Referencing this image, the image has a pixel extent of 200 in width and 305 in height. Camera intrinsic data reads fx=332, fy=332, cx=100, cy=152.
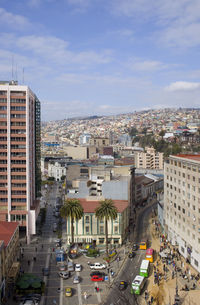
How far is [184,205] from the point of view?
63.4m

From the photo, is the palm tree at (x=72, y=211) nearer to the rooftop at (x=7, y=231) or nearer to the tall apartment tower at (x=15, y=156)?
the rooftop at (x=7, y=231)

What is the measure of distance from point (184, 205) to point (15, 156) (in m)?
38.8

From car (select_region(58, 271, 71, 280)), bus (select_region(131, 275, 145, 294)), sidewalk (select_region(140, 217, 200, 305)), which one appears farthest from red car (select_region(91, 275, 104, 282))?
sidewalk (select_region(140, 217, 200, 305))

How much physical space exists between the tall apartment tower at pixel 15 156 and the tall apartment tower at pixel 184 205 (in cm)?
3121

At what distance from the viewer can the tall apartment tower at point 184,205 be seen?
5816cm

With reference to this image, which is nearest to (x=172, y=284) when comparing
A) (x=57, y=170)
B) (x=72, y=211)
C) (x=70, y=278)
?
(x=70, y=278)

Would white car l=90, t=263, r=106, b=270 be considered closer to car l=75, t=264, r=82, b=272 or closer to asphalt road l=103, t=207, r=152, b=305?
car l=75, t=264, r=82, b=272

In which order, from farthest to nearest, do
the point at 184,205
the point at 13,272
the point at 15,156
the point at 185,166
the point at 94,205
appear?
1. the point at 15,156
2. the point at 94,205
3. the point at 184,205
4. the point at 185,166
5. the point at 13,272

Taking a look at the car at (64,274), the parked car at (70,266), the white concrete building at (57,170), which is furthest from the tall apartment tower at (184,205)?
the white concrete building at (57,170)

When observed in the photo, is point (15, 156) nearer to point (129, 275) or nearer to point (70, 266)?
point (70, 266)

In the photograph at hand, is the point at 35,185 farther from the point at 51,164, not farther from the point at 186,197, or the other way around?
the point at 51,164

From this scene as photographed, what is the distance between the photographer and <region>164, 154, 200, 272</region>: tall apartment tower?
5816 centimetres

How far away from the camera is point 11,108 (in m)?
75.8

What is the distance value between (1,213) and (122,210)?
2775cm
